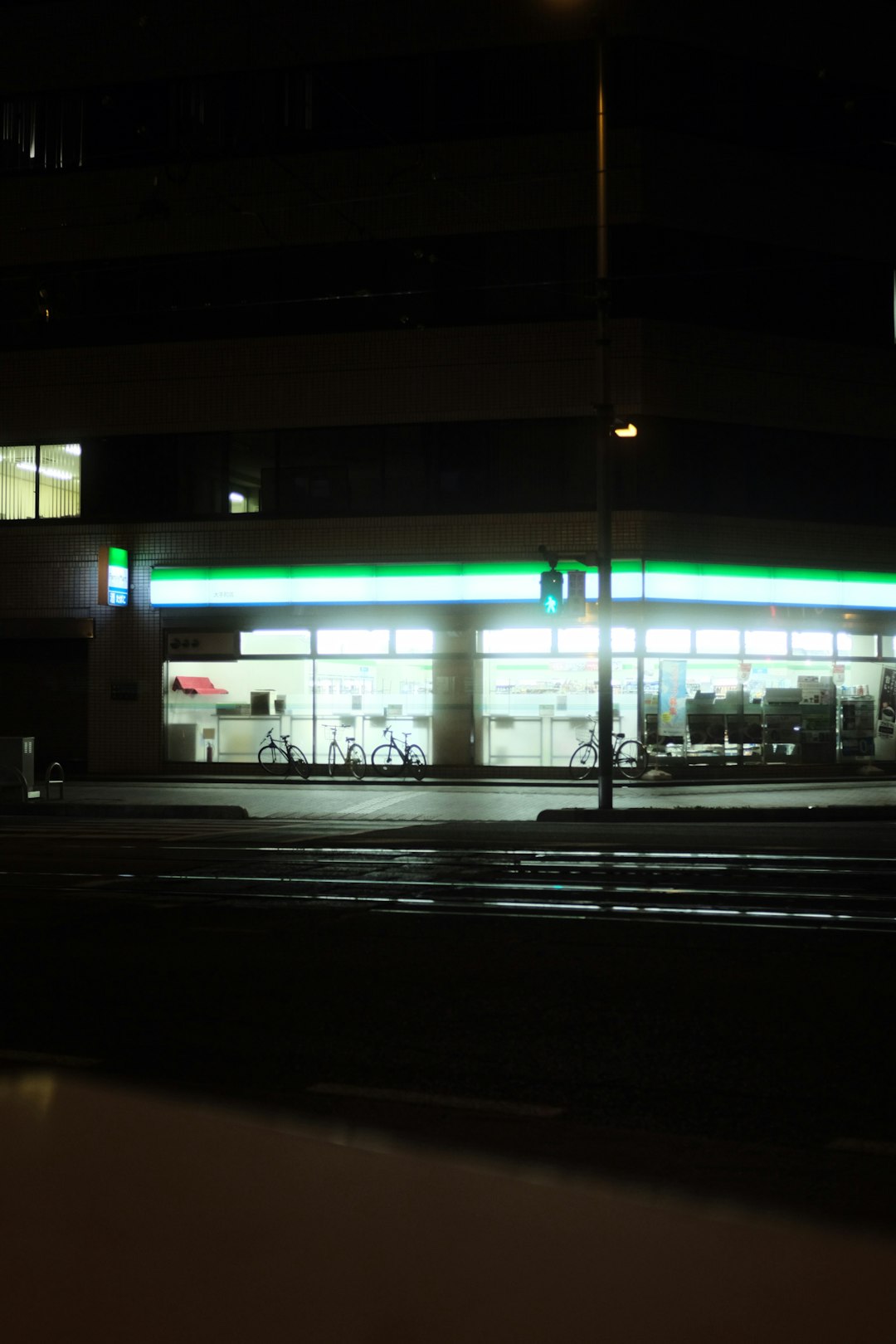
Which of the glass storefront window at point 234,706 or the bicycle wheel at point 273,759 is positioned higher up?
the glass storefront window at point 234,706

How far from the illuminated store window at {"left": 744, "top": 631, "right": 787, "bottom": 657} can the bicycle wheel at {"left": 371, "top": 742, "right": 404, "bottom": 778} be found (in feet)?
24.3

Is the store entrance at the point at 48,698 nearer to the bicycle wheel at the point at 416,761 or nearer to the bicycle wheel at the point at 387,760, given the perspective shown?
the bicycle wheel at the point at 387,760

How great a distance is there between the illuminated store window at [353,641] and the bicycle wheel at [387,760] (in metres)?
2.00

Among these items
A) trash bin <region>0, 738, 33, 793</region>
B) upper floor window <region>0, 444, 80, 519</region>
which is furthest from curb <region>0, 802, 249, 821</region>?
upper floor window <region>0, 444, 80, 519</region>

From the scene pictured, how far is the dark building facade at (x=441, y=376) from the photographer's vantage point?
2722cm

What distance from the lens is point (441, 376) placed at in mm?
27703

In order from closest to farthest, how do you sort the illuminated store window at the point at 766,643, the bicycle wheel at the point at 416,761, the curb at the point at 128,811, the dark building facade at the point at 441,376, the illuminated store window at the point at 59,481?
the curb at the point at 128,811, the dark building facade at the point at 441,376, the bicycle wheel at the point at 416,761, the illuminated store window at the point at 766,643, the illuminated store window at the point at 59,481

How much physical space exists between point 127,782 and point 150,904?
1723cm

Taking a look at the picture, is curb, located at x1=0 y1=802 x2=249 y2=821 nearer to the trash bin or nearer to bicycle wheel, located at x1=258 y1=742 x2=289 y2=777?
the trash bin

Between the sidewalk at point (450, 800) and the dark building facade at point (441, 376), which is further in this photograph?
the dark building facade at point (441, 376)

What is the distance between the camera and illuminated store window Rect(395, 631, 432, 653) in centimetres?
2802

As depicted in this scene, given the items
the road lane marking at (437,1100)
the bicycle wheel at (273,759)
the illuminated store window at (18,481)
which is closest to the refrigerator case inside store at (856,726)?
the bicycle wheel at (273,759)

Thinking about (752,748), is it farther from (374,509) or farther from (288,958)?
(288,958)

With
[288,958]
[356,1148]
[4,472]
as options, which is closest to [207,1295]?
[356,1148]
